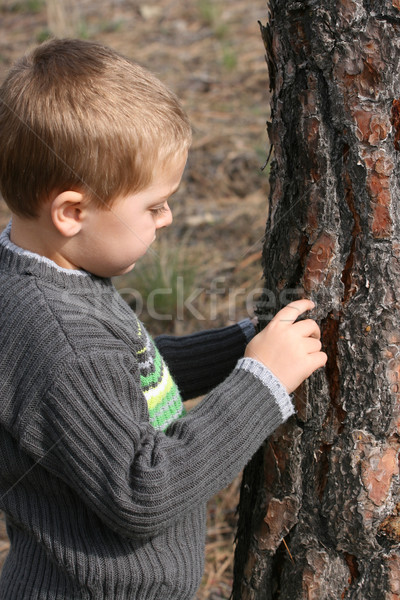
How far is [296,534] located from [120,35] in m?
5.60

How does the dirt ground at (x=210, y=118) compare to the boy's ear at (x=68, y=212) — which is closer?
the boy's ear at (x=68, y=212)

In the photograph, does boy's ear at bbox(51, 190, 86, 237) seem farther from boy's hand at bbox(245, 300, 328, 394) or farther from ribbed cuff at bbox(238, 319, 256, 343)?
ribbed cuff at bbox(238, 319, 256, 343)

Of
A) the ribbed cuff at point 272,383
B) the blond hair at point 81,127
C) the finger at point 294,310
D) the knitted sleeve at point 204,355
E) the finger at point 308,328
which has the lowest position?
the knitted sleeve at point 204,355

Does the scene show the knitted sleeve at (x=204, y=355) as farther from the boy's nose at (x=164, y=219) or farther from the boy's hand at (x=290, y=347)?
the boy's nose at (x=164, y=219)

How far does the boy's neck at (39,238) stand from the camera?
137 cm

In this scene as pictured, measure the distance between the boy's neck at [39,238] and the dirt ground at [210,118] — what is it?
1.66 metres

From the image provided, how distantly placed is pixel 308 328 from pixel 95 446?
0.53m

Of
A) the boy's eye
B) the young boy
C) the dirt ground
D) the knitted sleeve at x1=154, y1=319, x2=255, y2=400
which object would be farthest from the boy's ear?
the dirt ground

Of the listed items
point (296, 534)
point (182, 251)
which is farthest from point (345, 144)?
point (182, 251)

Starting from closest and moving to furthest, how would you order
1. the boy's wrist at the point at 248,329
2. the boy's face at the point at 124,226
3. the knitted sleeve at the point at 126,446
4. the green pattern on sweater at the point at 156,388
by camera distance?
the knitted sleeve at the point at 126,446, the boy's face at the point at 124,226, the green pattern on sweater at the point at 156,388, the boy's wrist at the point at 248,329

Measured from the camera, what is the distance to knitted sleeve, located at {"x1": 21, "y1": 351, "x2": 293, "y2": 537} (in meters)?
1.23

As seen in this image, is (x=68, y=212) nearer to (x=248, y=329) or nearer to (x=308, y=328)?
(x=308, y=328)

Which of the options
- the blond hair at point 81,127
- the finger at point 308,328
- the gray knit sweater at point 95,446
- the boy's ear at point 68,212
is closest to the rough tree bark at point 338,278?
the finger at point 308,328

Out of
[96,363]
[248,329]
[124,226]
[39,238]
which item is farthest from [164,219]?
[248,329]
